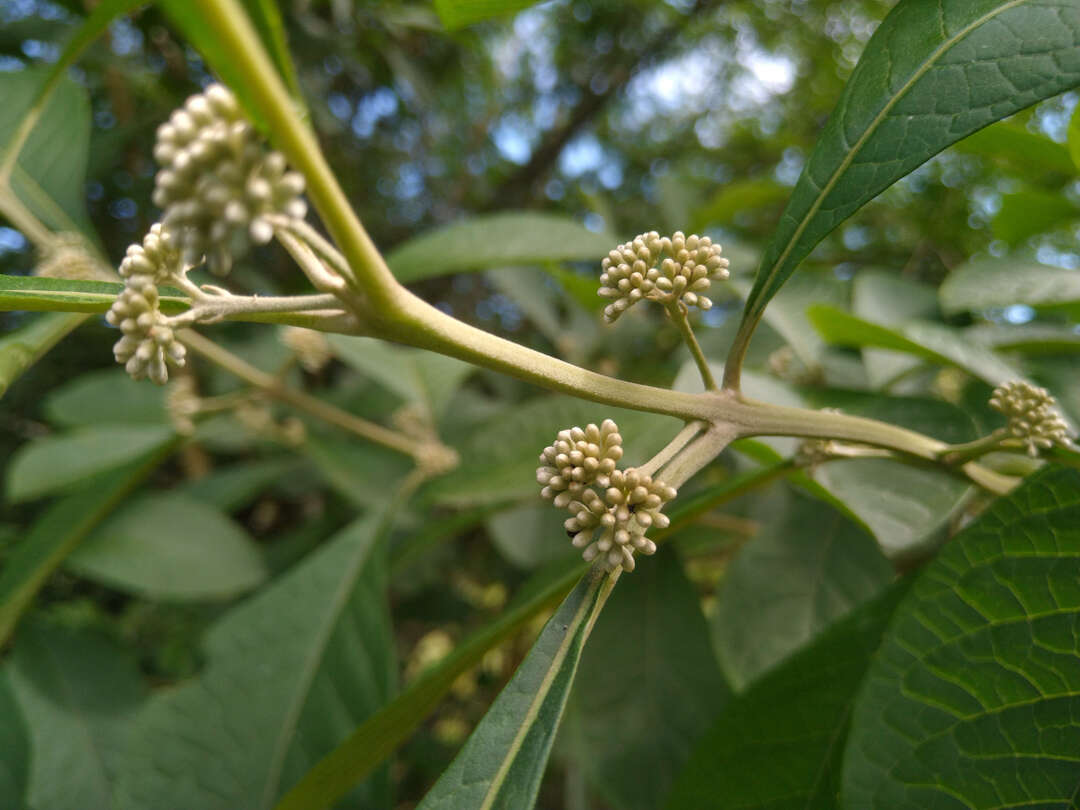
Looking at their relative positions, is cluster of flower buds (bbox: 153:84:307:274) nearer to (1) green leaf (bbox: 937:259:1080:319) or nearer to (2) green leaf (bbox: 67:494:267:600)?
(1) green leaf (bbox: 937:259:1080:319)

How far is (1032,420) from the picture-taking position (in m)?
0.87

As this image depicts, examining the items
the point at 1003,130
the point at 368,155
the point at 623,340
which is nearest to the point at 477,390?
the point at 623,340

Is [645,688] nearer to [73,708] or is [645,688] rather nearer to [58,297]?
[58,297]

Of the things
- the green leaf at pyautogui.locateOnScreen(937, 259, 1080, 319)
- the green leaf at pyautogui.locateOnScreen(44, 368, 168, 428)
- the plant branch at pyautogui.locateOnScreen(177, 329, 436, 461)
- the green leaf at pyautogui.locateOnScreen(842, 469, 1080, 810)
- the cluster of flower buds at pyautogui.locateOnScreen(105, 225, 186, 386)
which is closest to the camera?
the cluster of flower buds at pyautogui.locateOnScreen(105, 225, 186, 386)

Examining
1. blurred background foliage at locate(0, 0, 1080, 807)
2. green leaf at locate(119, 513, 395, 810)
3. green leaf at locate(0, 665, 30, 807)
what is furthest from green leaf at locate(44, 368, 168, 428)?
green leaf at locate(119, 513, 395, 810)

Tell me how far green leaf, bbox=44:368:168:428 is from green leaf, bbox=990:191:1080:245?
8.91 feet

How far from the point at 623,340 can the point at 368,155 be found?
217cm

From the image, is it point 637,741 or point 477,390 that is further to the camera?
point 477,390

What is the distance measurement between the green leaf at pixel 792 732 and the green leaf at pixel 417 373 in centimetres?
123

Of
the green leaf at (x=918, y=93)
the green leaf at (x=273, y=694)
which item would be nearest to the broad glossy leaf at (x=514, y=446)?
the green leaf at (x=273, y=694)

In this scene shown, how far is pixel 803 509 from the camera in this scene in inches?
58.1

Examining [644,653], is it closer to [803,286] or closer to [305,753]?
[305,753]

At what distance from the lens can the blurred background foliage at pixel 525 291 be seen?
1436 millimetres

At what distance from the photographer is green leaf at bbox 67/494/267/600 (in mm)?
1966
